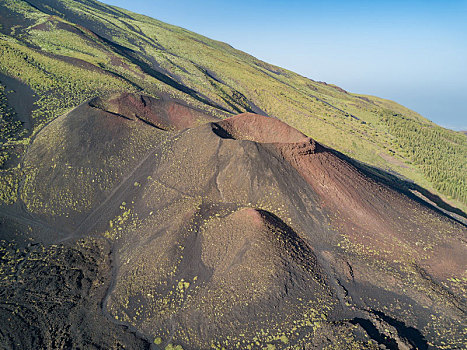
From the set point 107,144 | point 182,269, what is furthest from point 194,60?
point 182,269

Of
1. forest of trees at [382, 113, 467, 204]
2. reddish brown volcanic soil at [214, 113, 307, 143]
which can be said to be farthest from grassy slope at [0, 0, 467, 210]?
reddish brown volcanic soil at [214, 113, 307, 143]

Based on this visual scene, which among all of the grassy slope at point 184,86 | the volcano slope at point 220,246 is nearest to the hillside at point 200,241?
the volcano slope at point 220,246

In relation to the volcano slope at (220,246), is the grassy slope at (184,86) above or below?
above

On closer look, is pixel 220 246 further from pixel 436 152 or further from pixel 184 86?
pixel 436 152

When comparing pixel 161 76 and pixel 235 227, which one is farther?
pixel 161 76

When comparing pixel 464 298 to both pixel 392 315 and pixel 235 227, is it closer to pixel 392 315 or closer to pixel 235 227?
pixel 392 315

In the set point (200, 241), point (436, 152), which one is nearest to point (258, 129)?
point (200, 241)

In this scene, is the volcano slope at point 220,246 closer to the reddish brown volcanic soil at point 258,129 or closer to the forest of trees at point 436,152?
the reddish brown volcanic soil at point 258,129
